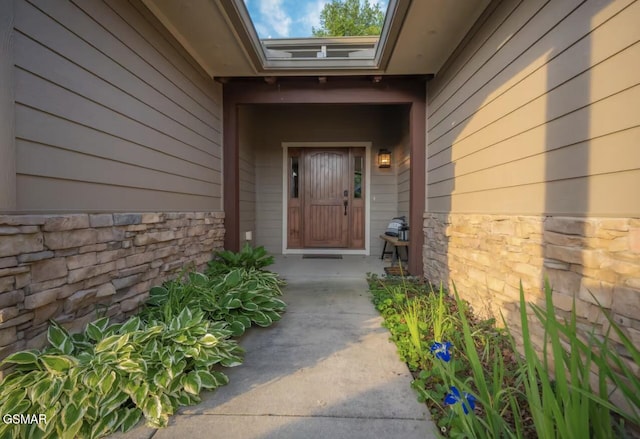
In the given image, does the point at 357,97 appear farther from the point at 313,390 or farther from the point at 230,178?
the point at 313,390

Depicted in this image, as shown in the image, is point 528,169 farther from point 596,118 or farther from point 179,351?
point 179,351

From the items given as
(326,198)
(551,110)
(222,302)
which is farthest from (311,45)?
(222,302)

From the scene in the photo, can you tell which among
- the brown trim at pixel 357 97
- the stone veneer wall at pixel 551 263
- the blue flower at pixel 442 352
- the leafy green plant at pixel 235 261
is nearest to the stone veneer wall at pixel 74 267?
the leafy green plant at pixel 235 261

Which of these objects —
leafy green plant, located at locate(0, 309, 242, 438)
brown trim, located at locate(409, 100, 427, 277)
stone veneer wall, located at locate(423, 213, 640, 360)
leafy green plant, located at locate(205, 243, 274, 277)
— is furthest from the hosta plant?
brown trim, located at locate(409, 100, 427, 277)

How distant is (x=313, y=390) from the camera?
1492 millimetres

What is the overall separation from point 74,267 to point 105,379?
68 centimetres

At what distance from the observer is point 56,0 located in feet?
4.90

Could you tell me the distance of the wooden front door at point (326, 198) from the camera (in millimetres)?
5211

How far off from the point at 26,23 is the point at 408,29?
238 centimetres

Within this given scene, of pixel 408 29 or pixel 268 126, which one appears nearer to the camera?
pixel 408 29

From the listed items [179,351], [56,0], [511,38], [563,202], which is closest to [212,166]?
[56,0]

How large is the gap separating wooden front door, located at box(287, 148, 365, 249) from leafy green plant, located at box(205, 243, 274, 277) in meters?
1.99

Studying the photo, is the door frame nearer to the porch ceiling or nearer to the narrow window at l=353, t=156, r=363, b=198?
the narrow window at l=353, t=156, r=363, b=198

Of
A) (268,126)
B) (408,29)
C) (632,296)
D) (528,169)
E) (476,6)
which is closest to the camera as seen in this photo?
(632,296)
